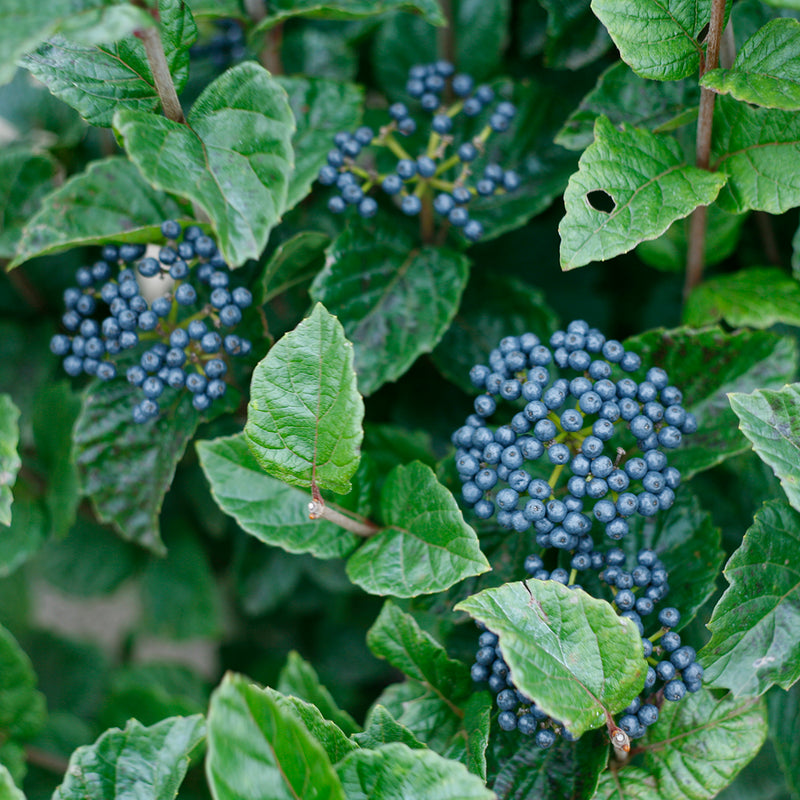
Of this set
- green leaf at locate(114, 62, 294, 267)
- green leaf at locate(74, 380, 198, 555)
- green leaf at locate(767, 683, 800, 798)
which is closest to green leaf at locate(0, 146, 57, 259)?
green leaf at locate(74, 380, 198, 555)

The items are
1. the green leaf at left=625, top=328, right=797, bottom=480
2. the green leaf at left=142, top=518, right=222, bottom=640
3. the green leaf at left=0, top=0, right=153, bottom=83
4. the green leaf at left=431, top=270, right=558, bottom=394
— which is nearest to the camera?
the green leaf at left=0, top=0, right=153, bottom=83

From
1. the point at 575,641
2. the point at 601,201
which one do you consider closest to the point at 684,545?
the point at 575,641

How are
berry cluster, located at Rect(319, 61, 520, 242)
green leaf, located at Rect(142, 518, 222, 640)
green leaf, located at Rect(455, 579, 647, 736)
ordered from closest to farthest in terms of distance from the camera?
green leaf, located at Rect(455, 579, 647, 736), berry cluster, located at Rect(319, 61, 520, 242), green leaf, located at Rect(142, 518, 222, 640)

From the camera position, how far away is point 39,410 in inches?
51.0

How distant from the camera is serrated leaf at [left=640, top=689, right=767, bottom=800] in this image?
2.79 feet

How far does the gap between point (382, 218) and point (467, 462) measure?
439 millimetres

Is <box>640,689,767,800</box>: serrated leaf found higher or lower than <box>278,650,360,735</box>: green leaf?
higher

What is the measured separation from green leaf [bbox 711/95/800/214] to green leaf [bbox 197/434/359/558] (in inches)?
24.0

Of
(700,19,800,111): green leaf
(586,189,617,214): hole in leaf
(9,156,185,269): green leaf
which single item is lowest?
(586,189,617,214): hole in leaf

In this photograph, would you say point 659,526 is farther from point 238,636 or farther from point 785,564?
point 238,636

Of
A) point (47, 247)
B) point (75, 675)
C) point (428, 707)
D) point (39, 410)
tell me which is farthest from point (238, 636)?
point (47, 247)

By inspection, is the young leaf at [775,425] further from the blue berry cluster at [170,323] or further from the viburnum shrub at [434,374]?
the blue berry cluster at [170,323]

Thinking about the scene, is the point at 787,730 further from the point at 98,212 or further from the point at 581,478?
the point at 98,212

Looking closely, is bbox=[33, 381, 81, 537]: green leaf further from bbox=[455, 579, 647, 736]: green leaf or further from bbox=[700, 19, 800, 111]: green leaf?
bbox=[700, 19, 800, 111]: green leaf
